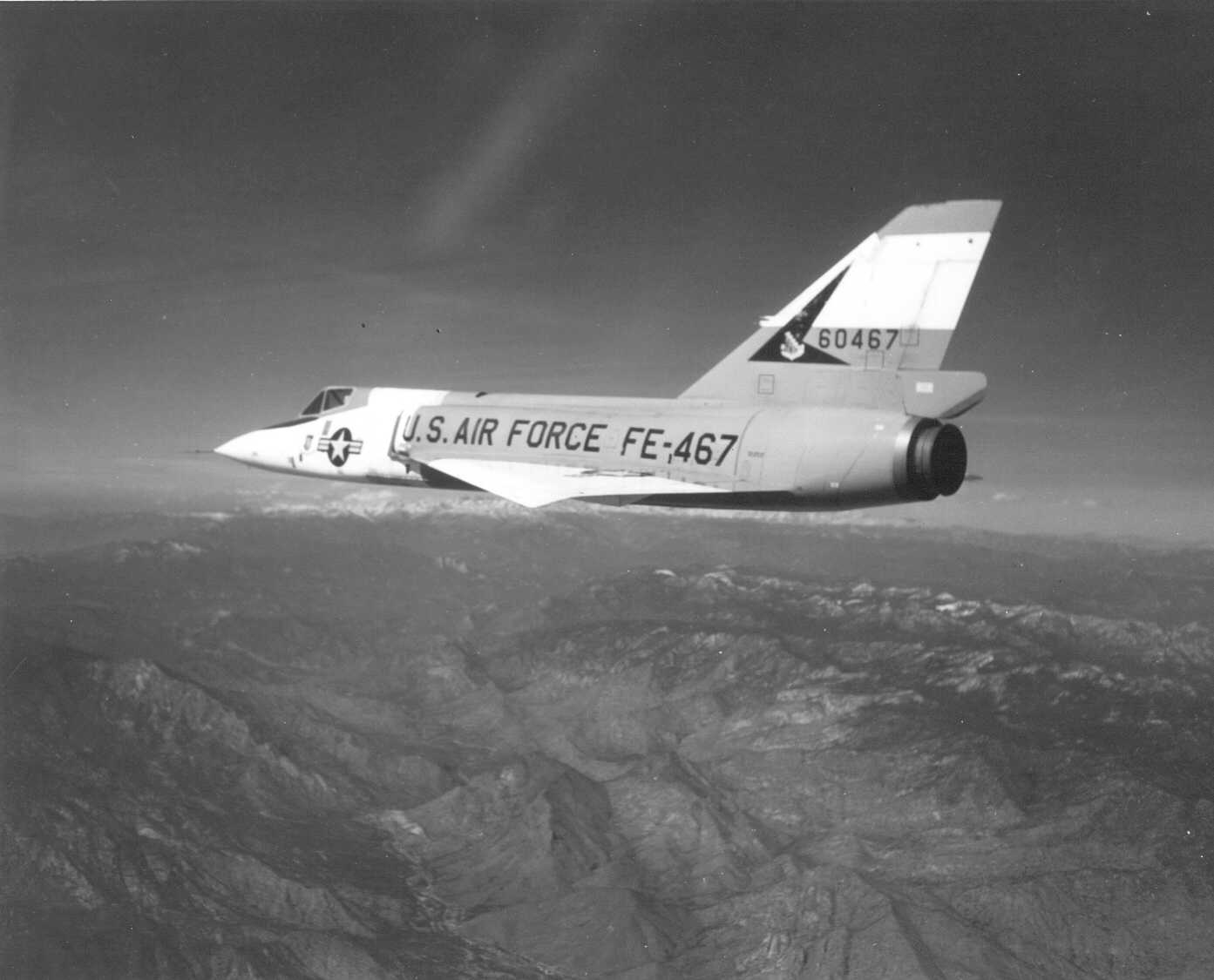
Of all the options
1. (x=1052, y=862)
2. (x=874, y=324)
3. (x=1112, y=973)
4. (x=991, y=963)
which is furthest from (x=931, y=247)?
(x=1052, y=862)

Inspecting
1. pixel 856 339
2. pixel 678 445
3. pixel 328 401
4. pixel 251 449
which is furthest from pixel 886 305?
pixel 251 449

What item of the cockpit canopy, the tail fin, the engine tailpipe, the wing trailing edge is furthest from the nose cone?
the engine tailpipe

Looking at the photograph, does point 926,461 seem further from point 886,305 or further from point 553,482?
point 553,482

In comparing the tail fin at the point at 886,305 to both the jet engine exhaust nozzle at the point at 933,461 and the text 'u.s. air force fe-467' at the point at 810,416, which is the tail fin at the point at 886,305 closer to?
the text 'u.s. air force fe-467' at the point at 810,416

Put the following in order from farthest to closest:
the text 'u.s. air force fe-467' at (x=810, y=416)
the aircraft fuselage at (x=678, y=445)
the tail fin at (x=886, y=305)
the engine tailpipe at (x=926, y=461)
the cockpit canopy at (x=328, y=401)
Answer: the cockpit canopy at (x=328, y=401) → the tail fin at (x=886, y=305) → the text 'u.s. air force fe-467' at (x=810, y=416) → the aircraft fuselage at (x=678, y=445) → the engine tailpipe at (x=926, y=461)

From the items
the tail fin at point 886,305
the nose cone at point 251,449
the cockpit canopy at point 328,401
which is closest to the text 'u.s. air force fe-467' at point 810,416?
the tail fin at point 886,305

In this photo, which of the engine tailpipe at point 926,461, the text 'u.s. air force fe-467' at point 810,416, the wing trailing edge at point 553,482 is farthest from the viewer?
the wing trailing edge at point 553,482

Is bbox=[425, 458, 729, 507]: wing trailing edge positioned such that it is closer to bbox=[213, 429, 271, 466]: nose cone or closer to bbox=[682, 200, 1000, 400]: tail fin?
bbox=[682, 200, 1000, 400]: tail fin
